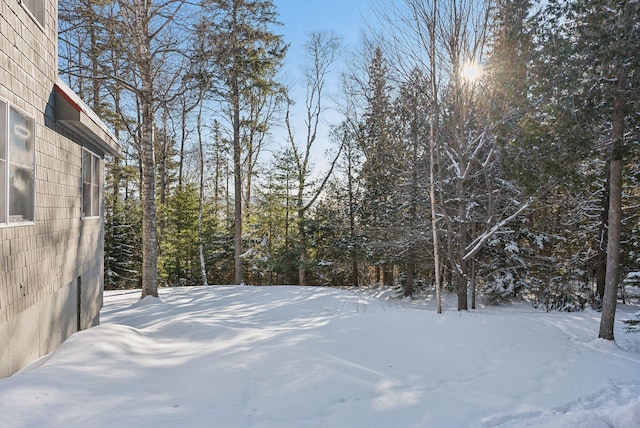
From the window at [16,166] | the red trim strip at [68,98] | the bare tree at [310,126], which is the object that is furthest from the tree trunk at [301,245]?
the window at [16,166]

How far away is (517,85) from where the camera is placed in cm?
787

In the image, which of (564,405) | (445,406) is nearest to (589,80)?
(564,405)

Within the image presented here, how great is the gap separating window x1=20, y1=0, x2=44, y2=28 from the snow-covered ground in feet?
13.4

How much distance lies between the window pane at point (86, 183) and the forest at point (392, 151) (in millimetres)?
3116

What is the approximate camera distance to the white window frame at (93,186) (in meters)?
7.06

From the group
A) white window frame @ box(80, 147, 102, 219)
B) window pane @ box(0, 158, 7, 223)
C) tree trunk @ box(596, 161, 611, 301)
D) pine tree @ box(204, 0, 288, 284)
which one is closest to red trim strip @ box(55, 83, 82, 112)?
white window frame @ box(80, 147, 102, 219)

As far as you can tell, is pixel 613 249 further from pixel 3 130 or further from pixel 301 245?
pixel 301 245

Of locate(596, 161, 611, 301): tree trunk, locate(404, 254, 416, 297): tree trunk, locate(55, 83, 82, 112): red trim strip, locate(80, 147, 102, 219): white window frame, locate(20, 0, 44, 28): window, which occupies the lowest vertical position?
locate(404, 254, 416, 297): tree trunk

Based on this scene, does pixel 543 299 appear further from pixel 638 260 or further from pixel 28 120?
pixel 28 120

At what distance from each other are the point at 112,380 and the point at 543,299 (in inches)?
548

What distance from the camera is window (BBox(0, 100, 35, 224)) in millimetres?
3961

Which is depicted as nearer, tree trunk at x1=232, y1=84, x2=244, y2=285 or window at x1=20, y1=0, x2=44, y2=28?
window at x1=20, y1=0, x2=44, y2=28

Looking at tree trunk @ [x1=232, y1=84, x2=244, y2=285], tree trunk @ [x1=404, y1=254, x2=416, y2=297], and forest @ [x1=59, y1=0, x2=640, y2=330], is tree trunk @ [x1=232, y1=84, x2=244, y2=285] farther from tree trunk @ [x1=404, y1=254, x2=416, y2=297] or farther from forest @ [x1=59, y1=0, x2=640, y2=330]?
tree trunk @ [x1=404, y1=254, x2=416, y2=297]

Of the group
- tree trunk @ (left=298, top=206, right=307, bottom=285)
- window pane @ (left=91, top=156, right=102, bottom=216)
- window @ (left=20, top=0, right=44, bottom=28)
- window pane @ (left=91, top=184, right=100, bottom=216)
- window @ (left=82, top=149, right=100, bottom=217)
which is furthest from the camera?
tree trunk @ (left=298, top=206, right=307, bottom=285)
